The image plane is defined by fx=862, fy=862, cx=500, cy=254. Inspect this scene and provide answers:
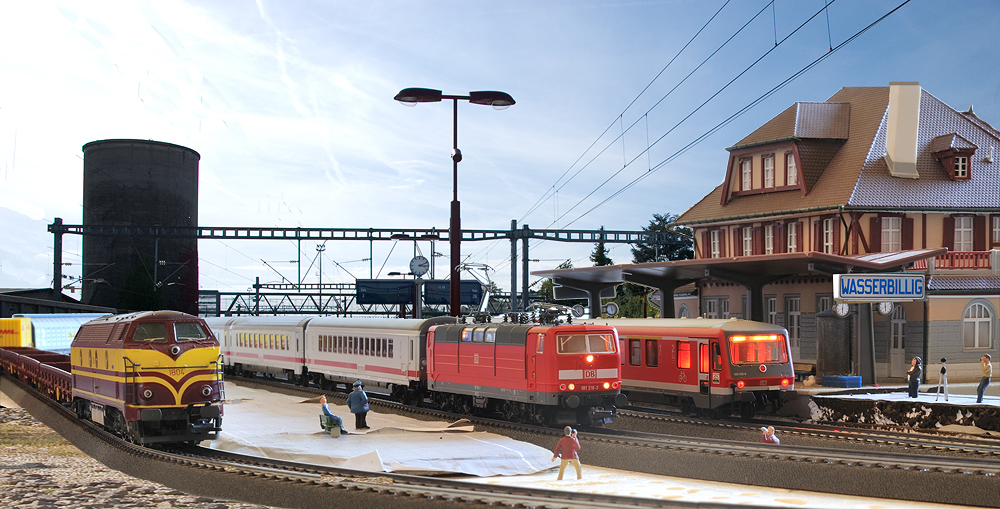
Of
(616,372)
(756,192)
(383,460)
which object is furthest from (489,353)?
(756,192)

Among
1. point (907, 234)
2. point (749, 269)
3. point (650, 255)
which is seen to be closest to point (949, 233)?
point (907, 234)

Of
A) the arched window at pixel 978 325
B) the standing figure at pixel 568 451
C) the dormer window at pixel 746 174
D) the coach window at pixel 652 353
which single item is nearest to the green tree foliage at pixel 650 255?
the dormer window at pixel 746 174

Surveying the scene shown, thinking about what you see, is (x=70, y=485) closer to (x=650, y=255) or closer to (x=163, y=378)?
(x=163, y=378)

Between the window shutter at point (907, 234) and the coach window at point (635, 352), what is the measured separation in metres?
17.1

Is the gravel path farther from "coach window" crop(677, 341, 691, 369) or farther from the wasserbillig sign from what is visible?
the wasserbillig sign

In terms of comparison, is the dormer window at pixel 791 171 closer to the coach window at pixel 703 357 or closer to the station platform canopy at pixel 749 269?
the station platform canopy at pixel 749 269

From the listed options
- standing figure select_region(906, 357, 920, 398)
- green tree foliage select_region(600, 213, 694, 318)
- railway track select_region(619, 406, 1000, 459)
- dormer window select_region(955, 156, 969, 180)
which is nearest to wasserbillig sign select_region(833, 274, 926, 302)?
standing figure select_region(906, 357, 920, 398)

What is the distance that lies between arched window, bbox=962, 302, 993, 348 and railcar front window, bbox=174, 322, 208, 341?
30.7 metres

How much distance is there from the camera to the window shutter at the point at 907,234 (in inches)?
1532

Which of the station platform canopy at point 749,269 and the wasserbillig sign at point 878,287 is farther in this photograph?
the station platform canopy at point 749,269

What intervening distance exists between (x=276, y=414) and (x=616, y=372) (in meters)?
11.3

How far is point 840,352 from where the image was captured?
3212 cm

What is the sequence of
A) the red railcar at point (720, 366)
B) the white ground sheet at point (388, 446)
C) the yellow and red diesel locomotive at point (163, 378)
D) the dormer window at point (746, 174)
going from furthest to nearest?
the dormer window at point (746, 174) < the red railcar at point (720, 366) < the yellow and red diesel locomotive at point (163, 378) < the white ground sheet at point (388, 446)

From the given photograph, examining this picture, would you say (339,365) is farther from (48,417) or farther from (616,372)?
(616,372)
